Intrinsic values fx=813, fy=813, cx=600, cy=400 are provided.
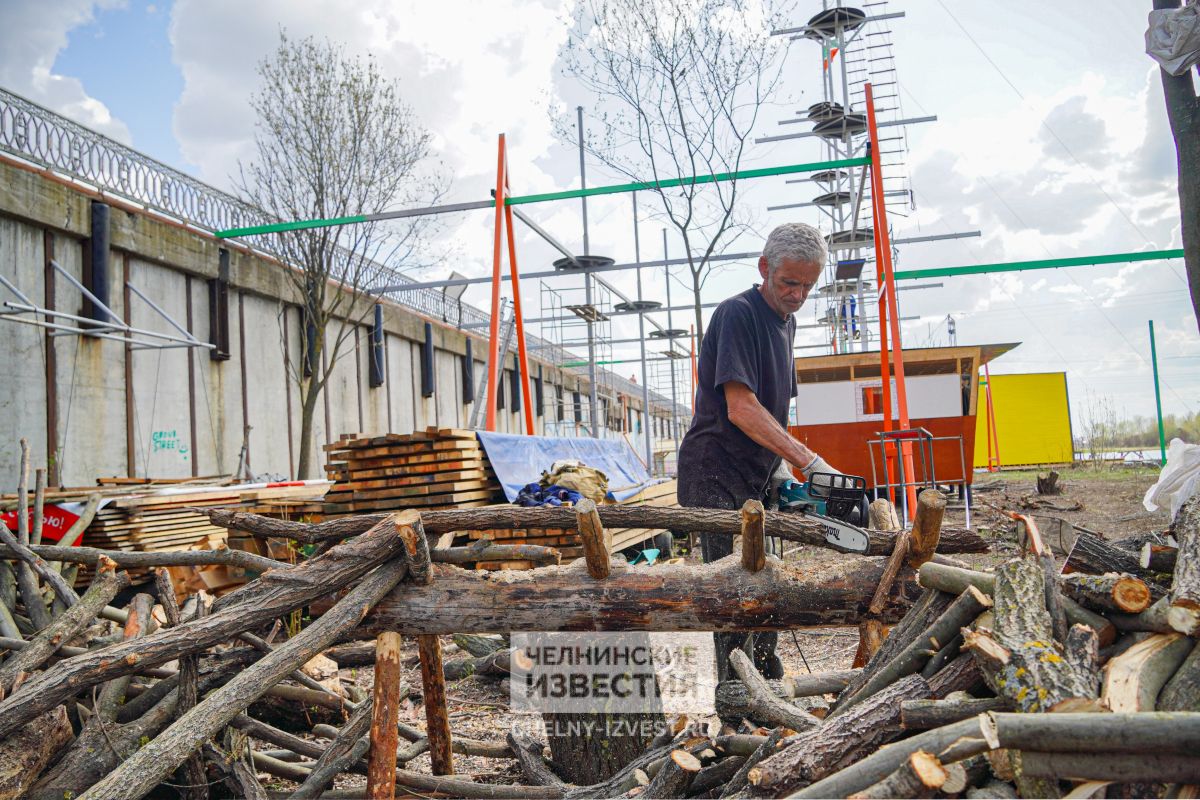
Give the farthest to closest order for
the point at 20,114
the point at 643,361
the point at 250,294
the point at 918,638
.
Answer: the point at 643,361 → the point at 250,294 → the point at 20,114 → the point at 918,638

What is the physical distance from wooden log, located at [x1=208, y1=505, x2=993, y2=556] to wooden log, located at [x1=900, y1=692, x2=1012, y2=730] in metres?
0.93

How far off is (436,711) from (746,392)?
193 centimetres

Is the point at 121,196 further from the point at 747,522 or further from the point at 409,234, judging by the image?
the point at 747,522

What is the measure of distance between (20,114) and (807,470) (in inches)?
378

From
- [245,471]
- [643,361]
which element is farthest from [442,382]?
[245,471]

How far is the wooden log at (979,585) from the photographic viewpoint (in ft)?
7.34

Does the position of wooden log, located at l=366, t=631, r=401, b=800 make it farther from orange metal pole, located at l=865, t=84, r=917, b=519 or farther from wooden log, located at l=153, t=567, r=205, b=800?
orange metal pole, located at l=865, t=84, r=917, b=519

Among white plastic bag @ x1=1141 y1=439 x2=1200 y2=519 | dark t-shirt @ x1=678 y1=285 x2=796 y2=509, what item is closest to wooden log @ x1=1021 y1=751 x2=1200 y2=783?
dark t-shirt @ x1=678 y1=285 x2=796 y2=509

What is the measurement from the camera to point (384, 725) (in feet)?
9.35

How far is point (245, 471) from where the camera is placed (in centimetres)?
1197

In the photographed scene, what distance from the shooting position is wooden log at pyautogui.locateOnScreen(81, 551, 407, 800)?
251cm

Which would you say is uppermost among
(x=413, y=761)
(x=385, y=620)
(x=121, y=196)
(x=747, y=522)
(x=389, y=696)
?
(x=121, y=196)

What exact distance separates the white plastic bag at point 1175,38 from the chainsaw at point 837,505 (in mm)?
3681

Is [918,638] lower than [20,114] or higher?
lower
